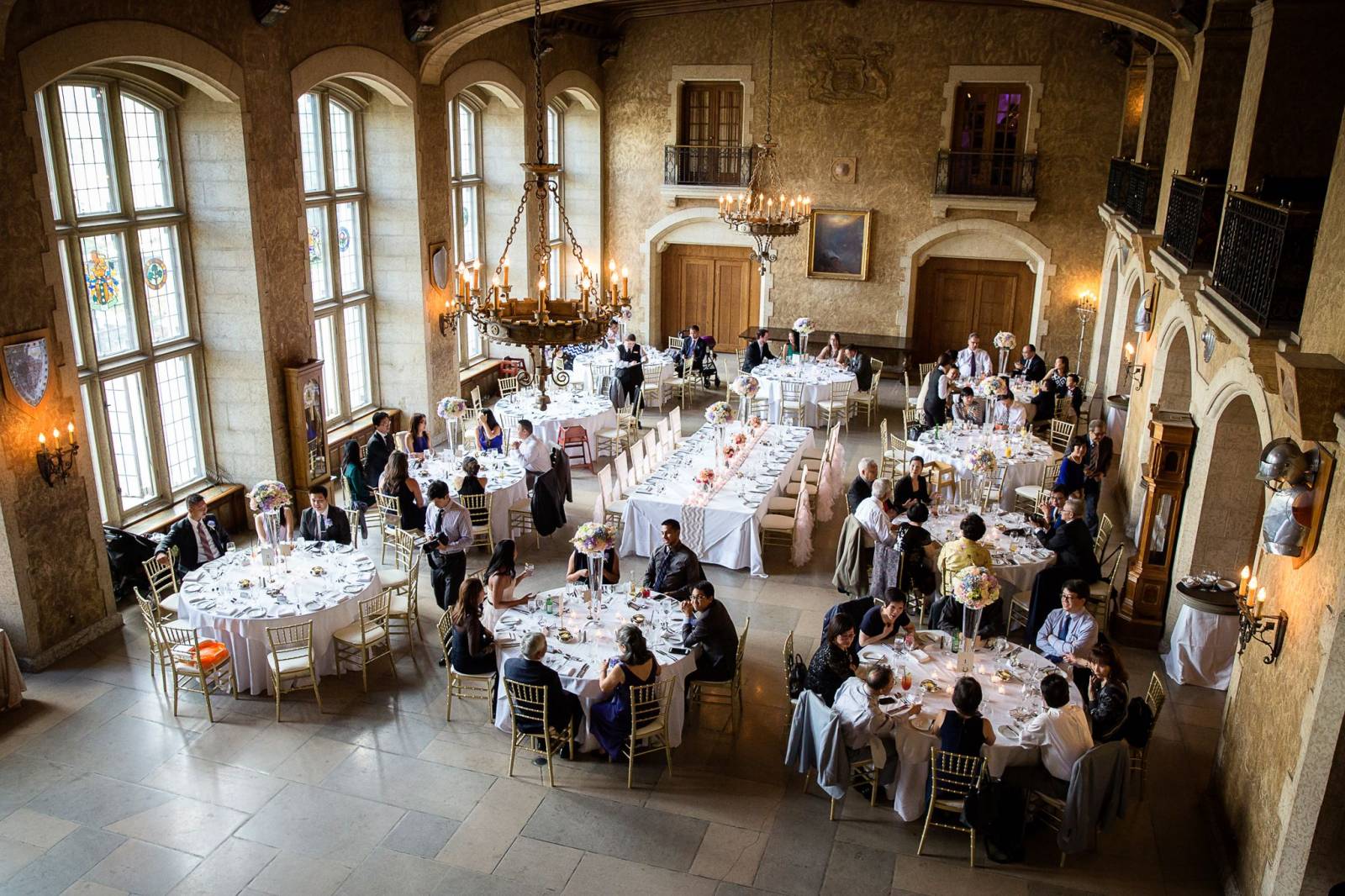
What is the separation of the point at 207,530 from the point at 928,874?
7379 millimetres

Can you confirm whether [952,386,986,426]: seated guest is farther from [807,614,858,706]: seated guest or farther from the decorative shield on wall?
the decorative shield on wall

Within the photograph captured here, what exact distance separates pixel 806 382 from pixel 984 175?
6217mm

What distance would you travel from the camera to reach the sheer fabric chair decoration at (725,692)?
27.4 ft

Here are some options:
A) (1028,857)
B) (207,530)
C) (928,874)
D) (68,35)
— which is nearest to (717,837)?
(928,874)

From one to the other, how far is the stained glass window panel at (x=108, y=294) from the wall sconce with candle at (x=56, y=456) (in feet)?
5.01

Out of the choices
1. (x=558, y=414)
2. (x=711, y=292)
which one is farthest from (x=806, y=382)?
(x=711, y=292)

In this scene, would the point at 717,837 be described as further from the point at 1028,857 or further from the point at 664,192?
the point at 664,192

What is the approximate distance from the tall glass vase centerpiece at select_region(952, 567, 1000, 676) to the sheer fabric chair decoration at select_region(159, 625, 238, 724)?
609 cm

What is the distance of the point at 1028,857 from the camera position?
279 inches

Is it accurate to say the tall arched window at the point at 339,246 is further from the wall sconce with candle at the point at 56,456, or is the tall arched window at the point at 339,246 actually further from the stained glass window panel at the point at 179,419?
the wall sconce with candle at the point at 56,456

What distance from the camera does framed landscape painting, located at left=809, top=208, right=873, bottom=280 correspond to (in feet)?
66.6

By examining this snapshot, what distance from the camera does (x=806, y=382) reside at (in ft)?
54.8

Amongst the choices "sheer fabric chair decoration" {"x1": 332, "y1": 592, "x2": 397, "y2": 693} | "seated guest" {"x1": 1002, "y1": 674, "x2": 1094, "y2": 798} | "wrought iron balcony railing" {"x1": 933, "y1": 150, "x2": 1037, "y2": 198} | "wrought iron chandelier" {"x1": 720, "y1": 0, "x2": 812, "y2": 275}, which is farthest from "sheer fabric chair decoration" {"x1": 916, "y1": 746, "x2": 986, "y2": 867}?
"wrought iron balcony railing" {"x1": 933, "y1": 150, "x2": 1037, "y2": 198}

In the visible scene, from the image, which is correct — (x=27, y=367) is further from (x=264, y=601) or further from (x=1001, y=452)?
(x=1001, y=452)
